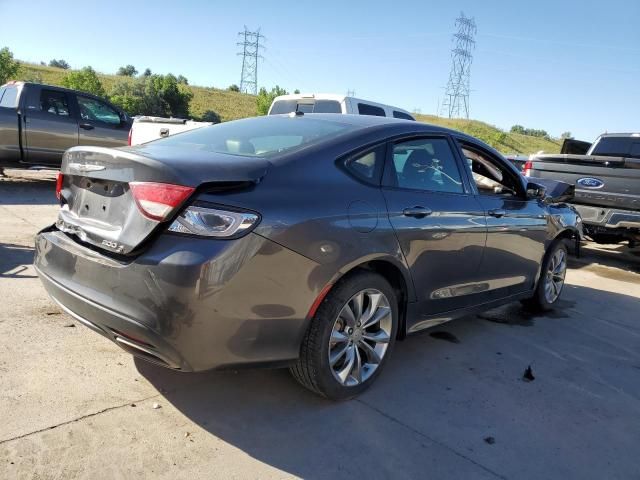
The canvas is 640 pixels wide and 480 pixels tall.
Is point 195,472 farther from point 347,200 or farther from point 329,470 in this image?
point 347,200

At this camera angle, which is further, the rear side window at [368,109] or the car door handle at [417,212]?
the rear side window at [368,109]

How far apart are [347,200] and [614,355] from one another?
2.93 m

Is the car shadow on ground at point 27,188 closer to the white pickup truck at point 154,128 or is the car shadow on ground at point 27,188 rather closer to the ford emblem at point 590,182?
the white pickup truck at point 154,128

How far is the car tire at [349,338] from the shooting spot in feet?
9.52

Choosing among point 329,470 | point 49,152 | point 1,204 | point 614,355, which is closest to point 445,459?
point 329,470

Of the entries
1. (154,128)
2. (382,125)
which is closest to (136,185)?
(382,125)

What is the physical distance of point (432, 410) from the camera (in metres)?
3.19

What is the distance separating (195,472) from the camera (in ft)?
7.99

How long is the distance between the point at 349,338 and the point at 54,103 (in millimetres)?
9017

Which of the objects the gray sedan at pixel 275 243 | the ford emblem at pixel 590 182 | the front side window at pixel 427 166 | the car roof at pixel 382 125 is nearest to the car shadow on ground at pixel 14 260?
the gray sedan at pixel 275 243

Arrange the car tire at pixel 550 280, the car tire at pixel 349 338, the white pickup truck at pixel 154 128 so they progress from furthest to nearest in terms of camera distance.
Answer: the white pickup truck at pixel 154 128, the car tire at pixel 550 280, the car tire at pixel 349 338

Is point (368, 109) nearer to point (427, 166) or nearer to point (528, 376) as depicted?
point (427, 166)

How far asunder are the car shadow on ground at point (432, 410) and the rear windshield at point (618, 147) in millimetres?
6428

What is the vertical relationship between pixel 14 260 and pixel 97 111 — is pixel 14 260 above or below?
below
